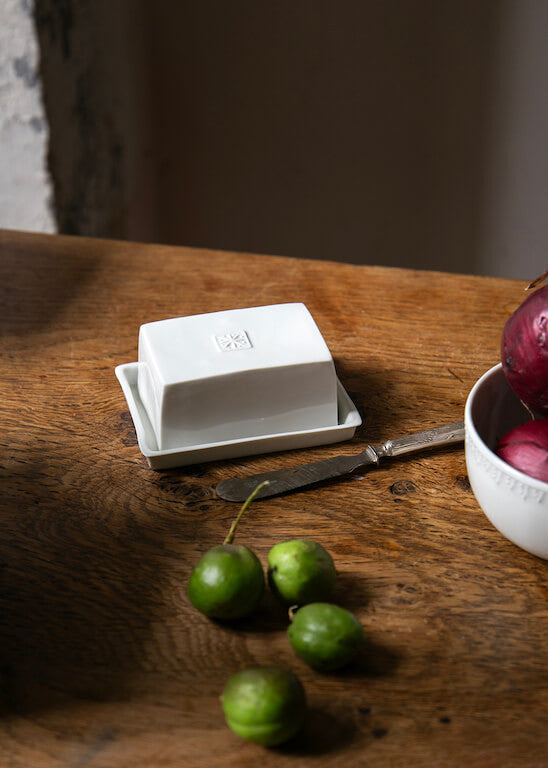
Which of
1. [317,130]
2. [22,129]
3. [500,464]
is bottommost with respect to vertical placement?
[317,130]

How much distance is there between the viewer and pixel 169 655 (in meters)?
0.58

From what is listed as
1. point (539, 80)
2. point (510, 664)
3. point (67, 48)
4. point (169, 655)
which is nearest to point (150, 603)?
point (169, 655)

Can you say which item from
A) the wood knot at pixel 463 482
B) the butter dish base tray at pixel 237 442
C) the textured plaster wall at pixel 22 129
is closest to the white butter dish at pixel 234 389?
the butter dish base tray at pixel 237 442

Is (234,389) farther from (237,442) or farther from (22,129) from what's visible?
(22,129)

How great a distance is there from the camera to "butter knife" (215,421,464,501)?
2.40 ft

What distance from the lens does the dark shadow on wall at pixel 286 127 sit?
6.47 ft

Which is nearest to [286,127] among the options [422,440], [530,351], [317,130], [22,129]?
[317,130]

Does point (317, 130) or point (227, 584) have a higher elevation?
point (227, 584)

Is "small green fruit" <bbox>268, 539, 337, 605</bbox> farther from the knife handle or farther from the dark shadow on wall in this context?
the dark shadow on wall

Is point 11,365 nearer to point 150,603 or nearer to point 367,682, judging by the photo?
point 150,603

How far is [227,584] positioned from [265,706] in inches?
4.1

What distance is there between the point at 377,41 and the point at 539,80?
1.49 ft

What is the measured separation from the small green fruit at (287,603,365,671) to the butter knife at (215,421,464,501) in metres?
0.18

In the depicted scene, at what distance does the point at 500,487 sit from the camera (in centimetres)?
62
